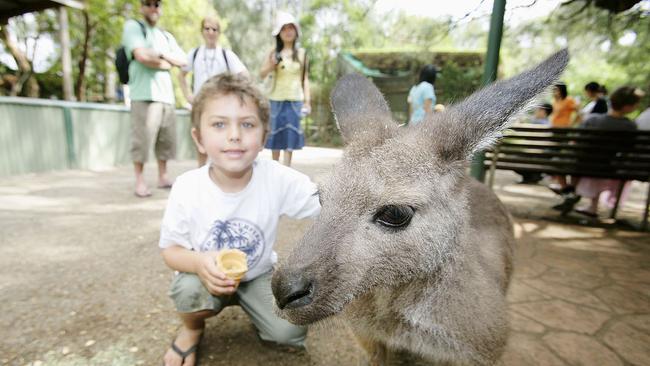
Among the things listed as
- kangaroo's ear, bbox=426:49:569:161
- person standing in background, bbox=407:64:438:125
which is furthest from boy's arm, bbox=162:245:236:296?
person standing in background, bbox=407:64:438:125

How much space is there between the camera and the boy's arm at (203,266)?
5.47 ft

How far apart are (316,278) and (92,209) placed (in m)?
4.33

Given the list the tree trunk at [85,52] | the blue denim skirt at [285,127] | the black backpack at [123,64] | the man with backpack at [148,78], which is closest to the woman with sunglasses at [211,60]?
the man with backpack at [148,78]

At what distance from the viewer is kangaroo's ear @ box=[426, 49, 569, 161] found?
1.44 meters

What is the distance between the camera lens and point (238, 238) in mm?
2080

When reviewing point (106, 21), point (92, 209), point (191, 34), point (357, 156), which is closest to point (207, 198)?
point (357, 156)

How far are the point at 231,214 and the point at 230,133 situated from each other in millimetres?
456

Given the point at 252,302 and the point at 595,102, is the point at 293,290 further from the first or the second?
the point at 595,102

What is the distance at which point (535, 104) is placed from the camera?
151 cm

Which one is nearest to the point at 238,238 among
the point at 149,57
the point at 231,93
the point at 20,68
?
the point at 231,93

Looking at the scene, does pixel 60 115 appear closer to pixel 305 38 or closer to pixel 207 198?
pixel 207 198

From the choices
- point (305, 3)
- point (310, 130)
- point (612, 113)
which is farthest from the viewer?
point (305, 3)

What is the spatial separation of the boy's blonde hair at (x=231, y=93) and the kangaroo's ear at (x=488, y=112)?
1050mm

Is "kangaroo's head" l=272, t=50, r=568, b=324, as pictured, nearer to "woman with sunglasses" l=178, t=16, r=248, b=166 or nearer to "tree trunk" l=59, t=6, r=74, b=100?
"woman with sunglasses" l=178, t=16, r=248, b=166
